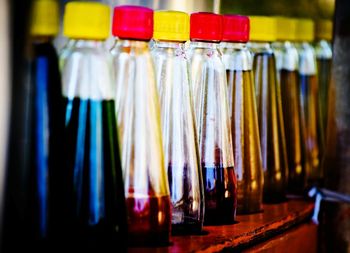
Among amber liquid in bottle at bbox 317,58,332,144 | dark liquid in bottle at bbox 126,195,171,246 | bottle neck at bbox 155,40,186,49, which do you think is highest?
bottle neck at bbox 155,40,186,49

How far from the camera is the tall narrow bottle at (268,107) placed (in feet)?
4.79

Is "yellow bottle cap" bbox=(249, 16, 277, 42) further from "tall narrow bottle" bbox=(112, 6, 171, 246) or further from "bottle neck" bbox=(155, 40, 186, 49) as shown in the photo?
"tall narrow bottle" bbox=(112, 6, 171, 246)

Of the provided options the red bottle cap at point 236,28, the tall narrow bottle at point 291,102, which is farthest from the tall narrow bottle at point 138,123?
the tall narrow bottle at point 291,102

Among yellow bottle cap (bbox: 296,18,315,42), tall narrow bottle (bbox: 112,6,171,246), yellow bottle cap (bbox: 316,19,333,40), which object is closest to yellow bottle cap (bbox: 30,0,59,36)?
tall narrow bottle (bbox: 112,6,171,246)

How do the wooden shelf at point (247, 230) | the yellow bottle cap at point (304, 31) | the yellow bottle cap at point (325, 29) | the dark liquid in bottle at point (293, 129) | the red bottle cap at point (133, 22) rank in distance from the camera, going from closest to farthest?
the red bottle cap at point (133, 22) < the wooden shelf at point (247, 230) < the dark liquid in bottle at point (293, 129) < the yellow bottle cap at point (304, 31) < the yellow bottle cap at point (325, 29)

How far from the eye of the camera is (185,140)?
1.14m

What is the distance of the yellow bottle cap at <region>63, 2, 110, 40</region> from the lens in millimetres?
926

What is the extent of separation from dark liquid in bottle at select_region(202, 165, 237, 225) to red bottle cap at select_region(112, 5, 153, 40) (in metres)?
0.27

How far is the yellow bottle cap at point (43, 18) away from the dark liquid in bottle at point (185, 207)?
0.28 meters

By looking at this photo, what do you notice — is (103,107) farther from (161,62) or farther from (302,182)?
(302,182)

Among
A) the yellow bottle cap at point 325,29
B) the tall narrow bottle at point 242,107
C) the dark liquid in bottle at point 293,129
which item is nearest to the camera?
the tall narrow bottle at point 242,107

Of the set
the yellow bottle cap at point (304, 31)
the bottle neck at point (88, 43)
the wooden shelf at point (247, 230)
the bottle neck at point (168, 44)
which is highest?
the yellow bottle cap at point (304, 31)

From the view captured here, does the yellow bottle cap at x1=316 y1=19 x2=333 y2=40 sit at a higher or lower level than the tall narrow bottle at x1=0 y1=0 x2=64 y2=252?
higher

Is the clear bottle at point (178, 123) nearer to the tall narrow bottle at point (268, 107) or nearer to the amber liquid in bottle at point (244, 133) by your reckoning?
the amber liquid in bottle at point (244, 133)
